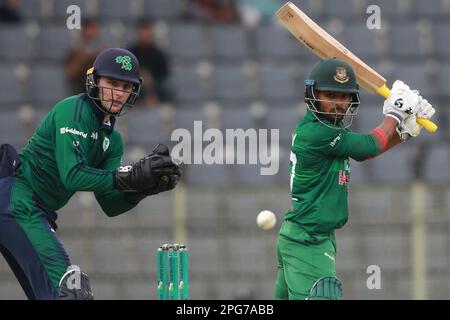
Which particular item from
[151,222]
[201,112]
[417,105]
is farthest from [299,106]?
[417,105]

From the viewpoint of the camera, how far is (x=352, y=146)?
688 cm

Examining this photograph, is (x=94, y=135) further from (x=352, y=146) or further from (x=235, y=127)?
(x=235, y=127)

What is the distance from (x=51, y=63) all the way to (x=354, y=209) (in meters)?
→ 3.77

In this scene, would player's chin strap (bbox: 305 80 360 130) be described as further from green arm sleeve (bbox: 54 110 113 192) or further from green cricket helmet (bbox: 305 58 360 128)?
green arm sleeve (bbox: 54 110 113 192)

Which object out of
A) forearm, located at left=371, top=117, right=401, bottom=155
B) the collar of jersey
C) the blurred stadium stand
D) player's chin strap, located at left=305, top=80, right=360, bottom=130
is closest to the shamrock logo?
the collar of jersey

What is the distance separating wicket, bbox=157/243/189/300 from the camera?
662 centimetres

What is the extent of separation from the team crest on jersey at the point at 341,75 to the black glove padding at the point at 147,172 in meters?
1.07

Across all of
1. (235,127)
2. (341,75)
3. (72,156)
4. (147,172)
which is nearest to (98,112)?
(72,156)

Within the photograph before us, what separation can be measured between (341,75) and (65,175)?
1.68m

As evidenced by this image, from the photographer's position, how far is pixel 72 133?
662 cm

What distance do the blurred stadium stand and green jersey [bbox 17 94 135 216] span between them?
169 cm

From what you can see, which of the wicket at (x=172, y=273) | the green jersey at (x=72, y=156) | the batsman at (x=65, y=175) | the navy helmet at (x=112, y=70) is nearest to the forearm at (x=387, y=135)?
the batsman at (x=65, y=175)
